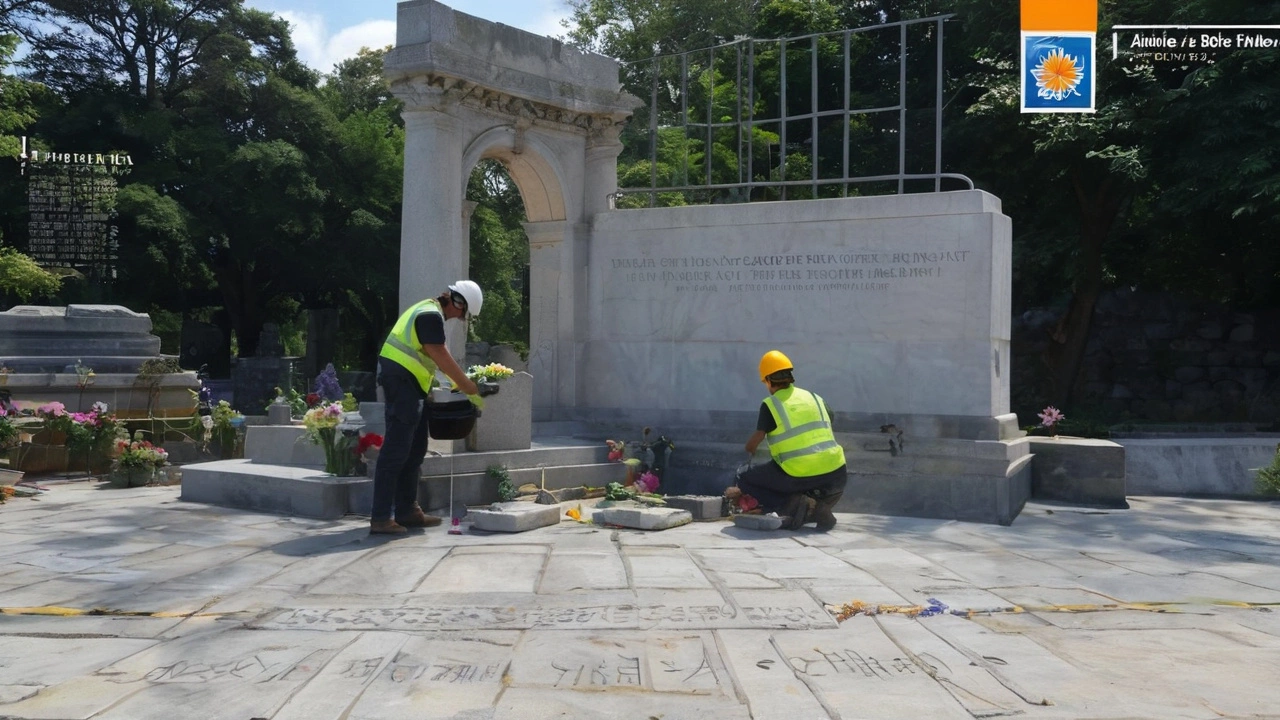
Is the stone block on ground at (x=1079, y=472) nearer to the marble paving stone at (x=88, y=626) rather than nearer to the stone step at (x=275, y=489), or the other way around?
the stone step at (x=275, y=489)

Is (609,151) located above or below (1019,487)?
above

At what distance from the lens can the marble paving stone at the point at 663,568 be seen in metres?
6.71

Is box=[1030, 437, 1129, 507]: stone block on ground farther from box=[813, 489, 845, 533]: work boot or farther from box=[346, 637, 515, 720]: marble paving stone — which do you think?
box=[346, 637, 515, 720]: marble paving stone

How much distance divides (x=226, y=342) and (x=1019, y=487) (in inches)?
1269

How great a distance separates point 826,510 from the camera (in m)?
9.17

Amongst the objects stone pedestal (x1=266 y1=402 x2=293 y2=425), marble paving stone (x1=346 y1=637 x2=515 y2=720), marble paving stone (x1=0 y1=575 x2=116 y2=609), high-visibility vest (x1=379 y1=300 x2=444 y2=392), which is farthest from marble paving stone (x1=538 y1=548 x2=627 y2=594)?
stone pedestal (x1=266 y1=402 x2=293 y2=425)

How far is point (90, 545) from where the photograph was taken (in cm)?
774

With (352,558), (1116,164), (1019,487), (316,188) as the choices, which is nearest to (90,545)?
(352,558)

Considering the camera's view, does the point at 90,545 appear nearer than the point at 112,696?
No

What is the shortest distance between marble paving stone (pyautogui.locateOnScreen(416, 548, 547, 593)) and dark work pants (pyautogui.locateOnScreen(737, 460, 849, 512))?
2232mm

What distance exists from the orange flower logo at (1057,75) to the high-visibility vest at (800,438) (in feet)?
42.0

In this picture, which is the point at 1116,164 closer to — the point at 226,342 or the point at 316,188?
the point at 316,188

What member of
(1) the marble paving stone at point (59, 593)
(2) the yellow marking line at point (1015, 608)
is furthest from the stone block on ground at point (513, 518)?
(2) the yellow marking line at point (1015, 608)

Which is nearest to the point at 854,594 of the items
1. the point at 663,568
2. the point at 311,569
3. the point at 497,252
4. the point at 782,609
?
the point at 782,609
